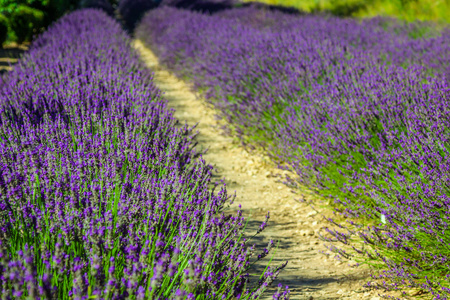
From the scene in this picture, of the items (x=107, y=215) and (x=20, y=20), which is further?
(x=20, y=20)

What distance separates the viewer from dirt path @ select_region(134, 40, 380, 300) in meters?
2.27

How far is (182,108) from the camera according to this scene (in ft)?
19.5

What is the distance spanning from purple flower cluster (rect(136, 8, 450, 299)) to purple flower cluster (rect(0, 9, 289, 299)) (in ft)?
2.97

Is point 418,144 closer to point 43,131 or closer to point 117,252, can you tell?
point 117,252

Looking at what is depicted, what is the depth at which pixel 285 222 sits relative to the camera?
121 inches

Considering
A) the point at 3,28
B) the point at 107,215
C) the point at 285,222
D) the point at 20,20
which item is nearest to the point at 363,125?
the point at 285,222

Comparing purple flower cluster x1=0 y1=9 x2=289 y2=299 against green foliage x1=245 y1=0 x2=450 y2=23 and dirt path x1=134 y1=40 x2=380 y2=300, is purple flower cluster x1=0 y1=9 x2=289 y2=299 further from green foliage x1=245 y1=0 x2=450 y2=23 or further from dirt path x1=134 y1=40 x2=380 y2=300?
green foliage x1=245 y1=0 x2=450 y2=23

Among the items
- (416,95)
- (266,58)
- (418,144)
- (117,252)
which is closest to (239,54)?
(266,58)

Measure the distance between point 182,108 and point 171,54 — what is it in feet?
7.47

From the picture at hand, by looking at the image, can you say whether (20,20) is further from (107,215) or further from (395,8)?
(395,8)

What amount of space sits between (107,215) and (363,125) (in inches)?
81.1

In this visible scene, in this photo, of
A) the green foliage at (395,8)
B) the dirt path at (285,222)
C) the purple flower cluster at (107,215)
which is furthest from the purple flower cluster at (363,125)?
the green foliage at (395,8)

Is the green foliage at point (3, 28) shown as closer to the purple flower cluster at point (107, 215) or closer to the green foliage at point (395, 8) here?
the purple flower cluster at point (107, 215)

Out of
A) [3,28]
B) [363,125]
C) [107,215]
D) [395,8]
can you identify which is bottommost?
[107,215]
